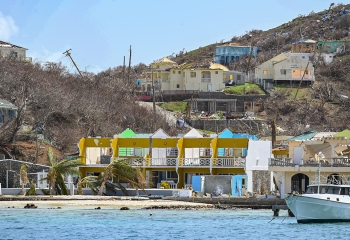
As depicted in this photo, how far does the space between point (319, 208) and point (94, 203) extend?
15530 millimetres

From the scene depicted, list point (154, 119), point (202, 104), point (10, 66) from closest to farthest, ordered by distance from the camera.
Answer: point (10, 66) < point (154, 119) < point (202, 104)

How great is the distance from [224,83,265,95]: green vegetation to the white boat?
76.2 m

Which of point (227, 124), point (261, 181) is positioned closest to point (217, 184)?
point (261, 181)

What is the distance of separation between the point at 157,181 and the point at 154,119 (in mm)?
34095

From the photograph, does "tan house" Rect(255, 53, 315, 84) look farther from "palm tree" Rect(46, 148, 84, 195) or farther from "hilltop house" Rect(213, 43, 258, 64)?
"palm tree" Rect(46, 148, 84, 195)

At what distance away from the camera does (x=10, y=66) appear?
348 ft

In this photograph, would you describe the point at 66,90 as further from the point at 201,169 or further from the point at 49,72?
the point at 201,169

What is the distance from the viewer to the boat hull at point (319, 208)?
59531 millimetres

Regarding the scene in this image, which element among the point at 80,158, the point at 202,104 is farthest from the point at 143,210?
the point at 202,104

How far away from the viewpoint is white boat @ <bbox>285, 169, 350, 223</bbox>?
5956 cm

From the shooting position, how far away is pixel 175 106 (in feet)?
433

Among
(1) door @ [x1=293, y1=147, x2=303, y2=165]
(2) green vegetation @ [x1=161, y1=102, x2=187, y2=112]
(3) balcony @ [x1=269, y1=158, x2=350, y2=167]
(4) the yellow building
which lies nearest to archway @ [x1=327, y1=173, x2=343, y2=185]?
(3) balcony @ [x1=269, y1=158, x2=350, y2=167]

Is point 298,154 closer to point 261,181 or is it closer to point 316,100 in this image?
point 261,181

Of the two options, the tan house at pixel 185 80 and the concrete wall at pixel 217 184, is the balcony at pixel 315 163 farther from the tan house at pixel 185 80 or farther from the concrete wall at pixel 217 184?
the tan house at pixel 185 80
